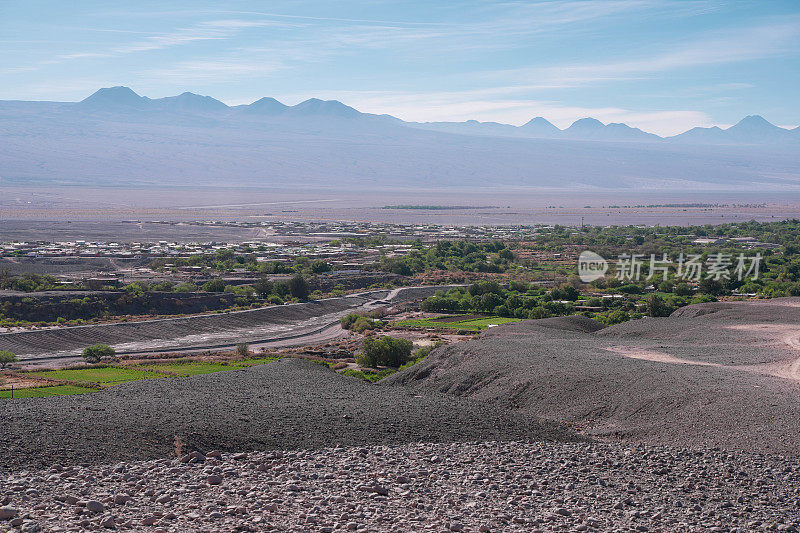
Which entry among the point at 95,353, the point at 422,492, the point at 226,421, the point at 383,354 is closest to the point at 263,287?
the point at 95,353

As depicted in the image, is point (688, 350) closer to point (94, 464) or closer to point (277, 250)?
point (94, 464)

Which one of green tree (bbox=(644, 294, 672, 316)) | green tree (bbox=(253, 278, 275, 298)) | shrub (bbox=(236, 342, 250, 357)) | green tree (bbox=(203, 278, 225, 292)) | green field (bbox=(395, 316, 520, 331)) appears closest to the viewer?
shrub (bbox=(236, 342, 250, 357))

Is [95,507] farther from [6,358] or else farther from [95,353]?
[95,353]

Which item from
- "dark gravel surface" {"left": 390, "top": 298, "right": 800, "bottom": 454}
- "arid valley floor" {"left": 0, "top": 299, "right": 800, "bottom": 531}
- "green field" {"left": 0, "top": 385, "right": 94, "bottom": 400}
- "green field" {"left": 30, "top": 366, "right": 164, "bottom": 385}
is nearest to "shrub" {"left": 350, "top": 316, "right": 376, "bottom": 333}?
"dark gravel surface" {"left": 390, "top": 298, "right": 800, "bottom": 454}

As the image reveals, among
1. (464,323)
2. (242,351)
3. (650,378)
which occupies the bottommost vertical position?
(242,351)

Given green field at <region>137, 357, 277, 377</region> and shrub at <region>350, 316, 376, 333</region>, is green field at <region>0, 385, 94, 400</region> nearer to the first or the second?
green field at <region>137, 357, 277, 377</region>

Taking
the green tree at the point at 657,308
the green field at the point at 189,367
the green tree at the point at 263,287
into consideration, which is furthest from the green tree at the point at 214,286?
the green tree at the point at 657,308

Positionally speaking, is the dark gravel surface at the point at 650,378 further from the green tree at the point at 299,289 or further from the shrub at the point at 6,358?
the green tree at the point at 299,289
